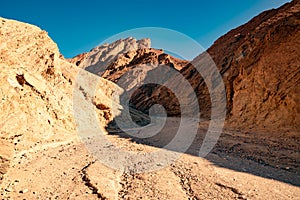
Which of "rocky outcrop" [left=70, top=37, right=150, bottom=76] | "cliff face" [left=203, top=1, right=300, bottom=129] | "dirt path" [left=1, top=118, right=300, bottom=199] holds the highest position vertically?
"rocky outcrop" [left=70, top=37, right=150, bottom=76]

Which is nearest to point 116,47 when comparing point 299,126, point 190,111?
point 190,111

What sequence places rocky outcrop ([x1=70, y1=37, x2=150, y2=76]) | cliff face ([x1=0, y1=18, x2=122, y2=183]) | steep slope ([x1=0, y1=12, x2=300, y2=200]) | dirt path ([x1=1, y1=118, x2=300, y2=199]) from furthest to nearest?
rocky outcrop ([x1=70, y1=37, x2=150, y2=76]) → cliff face ([x1=0, y1=18, x2=122, y2=183]) → steep slope ([x1=0, y1=12, x2=300, y2=200]) → dirt path ([x1=1, y1=118, x2=300, y2=199])

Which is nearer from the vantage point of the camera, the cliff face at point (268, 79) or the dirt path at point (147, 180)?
the dirt path at point (147, 180)

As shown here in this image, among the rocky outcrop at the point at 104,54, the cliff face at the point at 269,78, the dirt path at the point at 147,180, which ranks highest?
the rocky outcrop at the point at 104,54

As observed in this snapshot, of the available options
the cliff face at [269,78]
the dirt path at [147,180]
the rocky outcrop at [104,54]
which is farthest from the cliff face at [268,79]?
the rocky outcrop at [104,54]

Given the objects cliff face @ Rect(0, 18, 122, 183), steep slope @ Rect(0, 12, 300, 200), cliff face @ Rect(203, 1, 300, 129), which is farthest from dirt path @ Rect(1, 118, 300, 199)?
cliff face @ Rect(203, 1, 300, 129)

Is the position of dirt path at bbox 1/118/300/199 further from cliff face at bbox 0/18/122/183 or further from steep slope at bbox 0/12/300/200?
cliff face at bbox 0/18/122/183

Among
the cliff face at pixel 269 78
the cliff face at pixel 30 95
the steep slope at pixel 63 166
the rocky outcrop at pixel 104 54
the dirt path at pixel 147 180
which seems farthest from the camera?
the rocky outcrop at pixel 104 54

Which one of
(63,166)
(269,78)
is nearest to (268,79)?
(269,78)

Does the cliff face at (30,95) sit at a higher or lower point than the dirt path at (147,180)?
higher

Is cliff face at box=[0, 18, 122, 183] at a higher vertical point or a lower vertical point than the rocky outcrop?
lower

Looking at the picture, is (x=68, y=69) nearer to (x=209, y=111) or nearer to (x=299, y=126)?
(x=209, y=111)

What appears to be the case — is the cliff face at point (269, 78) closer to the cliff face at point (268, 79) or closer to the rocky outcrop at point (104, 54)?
the cliff face at point (268, 79)

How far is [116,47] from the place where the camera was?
75.9 meters
